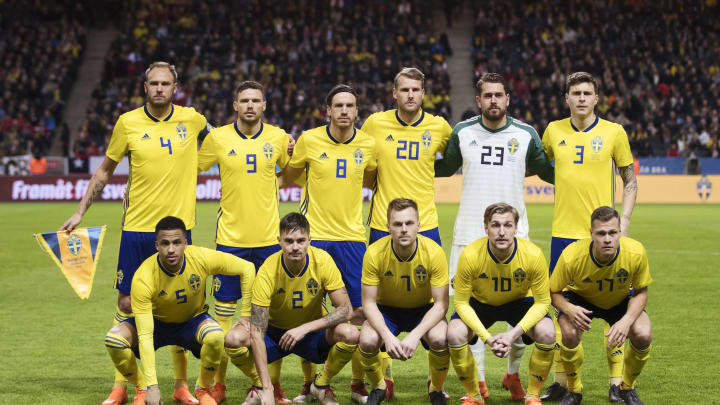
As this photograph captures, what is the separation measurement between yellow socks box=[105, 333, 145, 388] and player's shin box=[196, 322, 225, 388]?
45 cm

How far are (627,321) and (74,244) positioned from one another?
160 inches

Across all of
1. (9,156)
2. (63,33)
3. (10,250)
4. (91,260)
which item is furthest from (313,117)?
(91,260)

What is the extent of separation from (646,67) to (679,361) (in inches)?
993

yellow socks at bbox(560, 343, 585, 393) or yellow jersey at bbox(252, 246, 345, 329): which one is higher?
yellow jersey at bbox(252, 246, 345, 329)

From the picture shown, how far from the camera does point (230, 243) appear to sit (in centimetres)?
609

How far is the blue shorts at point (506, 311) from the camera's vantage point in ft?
18.5

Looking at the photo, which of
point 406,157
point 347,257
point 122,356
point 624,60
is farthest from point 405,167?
point 624,60

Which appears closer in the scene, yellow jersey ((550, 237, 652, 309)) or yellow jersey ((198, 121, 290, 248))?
yellow jersey ((550, 237, 652, 309))

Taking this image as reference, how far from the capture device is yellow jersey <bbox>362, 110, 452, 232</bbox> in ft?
20.4

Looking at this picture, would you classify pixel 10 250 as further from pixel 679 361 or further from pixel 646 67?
pixel 646 67

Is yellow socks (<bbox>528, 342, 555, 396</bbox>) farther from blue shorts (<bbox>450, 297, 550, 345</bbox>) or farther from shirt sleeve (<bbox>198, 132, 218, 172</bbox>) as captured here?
shirt sleeve (<bbox>198, 132, 218, 172</bbox>)

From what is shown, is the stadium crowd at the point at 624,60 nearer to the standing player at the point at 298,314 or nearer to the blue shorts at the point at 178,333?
the standing player at the point at 298,314

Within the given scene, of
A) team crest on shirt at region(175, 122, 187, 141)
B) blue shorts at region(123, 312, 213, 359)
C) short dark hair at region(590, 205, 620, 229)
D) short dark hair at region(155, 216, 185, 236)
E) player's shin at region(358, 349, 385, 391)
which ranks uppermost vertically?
team crest on shirt at region(175, 122, 187, 141)

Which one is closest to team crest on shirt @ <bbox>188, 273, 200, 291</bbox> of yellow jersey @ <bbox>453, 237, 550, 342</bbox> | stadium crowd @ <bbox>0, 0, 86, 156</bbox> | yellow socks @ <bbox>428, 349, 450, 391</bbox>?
yellow socks @ <bbox>428, 349, 450, 391</bbox>
